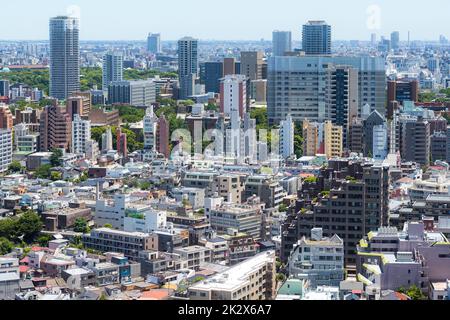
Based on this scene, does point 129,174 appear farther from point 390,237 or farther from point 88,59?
point 88,59

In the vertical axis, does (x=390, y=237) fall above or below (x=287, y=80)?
below

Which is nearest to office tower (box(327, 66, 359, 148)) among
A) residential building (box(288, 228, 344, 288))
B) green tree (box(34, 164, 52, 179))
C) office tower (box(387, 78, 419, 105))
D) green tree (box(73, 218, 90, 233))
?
office tower (box(387, 78, 419, 105))

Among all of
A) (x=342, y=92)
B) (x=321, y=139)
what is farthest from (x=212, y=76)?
(x=321, y=139)

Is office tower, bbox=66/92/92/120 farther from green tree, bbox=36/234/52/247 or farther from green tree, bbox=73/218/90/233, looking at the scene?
green tree, bbox=36/234/52/247

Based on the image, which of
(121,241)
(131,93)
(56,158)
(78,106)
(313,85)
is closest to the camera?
(121,241)

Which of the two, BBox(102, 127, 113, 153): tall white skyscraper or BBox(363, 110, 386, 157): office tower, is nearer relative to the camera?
BBox(363, 110, 386, 157): office tower

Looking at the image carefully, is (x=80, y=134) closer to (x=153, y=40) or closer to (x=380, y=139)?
(x=380, y=139)

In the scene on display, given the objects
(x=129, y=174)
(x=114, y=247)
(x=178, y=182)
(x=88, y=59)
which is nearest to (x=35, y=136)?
(x=129, y=174)
